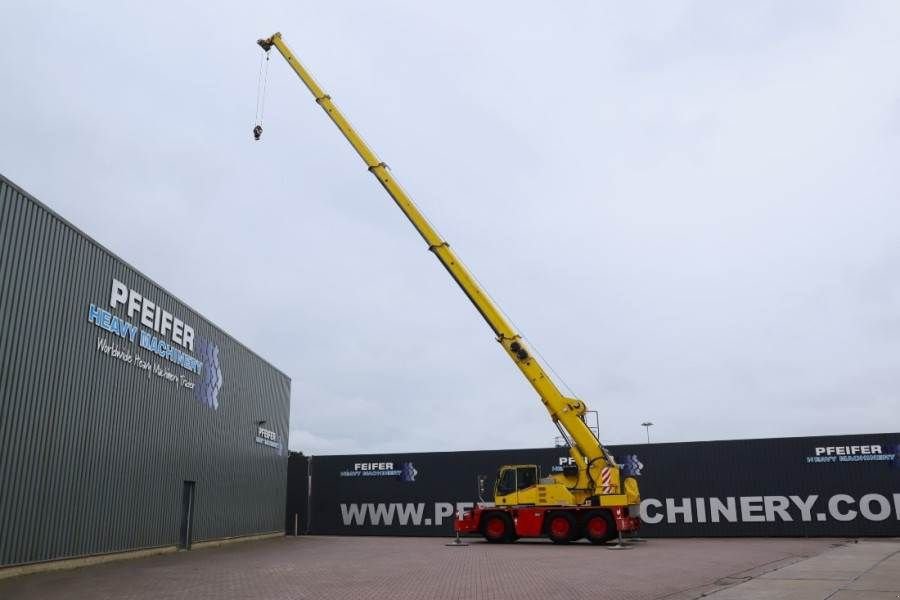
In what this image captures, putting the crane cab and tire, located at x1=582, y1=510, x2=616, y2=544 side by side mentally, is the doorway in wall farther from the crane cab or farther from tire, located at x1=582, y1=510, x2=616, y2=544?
tire, located at x1=582, y1=510, x2=616, y2=544

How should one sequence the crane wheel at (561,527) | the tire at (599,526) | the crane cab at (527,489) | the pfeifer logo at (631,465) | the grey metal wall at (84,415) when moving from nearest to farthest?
the grey metal wall at (84,415) → the tire at (599,526) → the crane wheel at (561,527) → the crane cab at (527,489) → the pfeifer logo at (631,465)

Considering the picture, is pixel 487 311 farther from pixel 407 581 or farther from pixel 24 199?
pixel 24 199

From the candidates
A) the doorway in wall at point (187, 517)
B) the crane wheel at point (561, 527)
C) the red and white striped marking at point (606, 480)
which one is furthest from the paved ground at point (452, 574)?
the red and white striped marking at point (606, 480)

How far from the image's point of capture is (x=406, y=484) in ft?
118

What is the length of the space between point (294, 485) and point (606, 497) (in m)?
18.8

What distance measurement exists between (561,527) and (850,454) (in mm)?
13474

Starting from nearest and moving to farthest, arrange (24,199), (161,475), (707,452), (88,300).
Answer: (24,199)
(88,300)
(161,475)
(707,452)

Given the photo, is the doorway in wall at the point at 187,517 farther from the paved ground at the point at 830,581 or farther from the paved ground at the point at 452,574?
the paved ground at the point at 830,581

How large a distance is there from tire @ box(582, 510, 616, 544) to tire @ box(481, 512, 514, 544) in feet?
9.89

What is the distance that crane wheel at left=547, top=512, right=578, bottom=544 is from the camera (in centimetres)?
2539

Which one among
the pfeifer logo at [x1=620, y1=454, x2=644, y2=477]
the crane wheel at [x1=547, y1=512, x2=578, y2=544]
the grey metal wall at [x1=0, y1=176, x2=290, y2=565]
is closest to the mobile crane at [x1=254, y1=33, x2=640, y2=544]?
the crane wheel at [x1=547, y1=512, x2=578, y2=544]

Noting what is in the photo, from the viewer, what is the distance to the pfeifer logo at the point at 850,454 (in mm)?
29266

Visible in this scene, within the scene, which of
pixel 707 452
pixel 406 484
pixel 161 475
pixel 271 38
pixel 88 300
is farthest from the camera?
pixel 406 484

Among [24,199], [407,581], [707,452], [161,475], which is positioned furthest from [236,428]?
[707,452]
